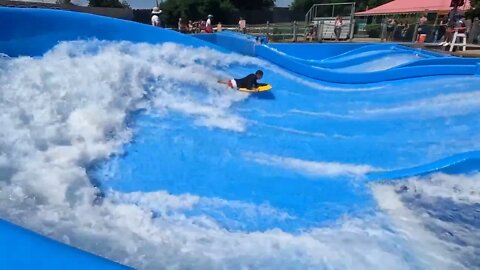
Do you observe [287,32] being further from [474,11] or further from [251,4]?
[251,4]

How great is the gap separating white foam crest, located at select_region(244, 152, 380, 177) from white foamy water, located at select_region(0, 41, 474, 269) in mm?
37

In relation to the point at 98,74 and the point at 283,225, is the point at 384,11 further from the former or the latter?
the point at 283,225

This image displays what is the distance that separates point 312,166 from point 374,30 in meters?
10.3

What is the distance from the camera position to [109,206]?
261 centimetres

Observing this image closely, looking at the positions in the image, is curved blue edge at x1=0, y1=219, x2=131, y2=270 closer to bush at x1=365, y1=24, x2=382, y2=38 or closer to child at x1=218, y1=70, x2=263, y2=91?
child at x1=218, y1=70, x2=263, y2=91

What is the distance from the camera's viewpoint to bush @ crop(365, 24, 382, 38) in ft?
40.2

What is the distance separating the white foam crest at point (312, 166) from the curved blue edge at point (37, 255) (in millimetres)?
2577

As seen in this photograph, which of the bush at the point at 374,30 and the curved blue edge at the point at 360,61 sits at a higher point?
the bush at the point at 374,30

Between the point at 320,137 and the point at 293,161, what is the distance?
85 cm

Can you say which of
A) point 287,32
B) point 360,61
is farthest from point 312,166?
point 287,32

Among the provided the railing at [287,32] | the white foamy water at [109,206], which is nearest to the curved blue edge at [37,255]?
the white foamy water at [109,206]

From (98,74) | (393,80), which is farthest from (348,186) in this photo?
(393,80)

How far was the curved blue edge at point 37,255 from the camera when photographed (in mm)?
1037

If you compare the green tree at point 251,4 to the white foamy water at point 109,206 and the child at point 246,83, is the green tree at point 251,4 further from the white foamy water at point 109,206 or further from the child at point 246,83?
the white foamy water at point 109,206
